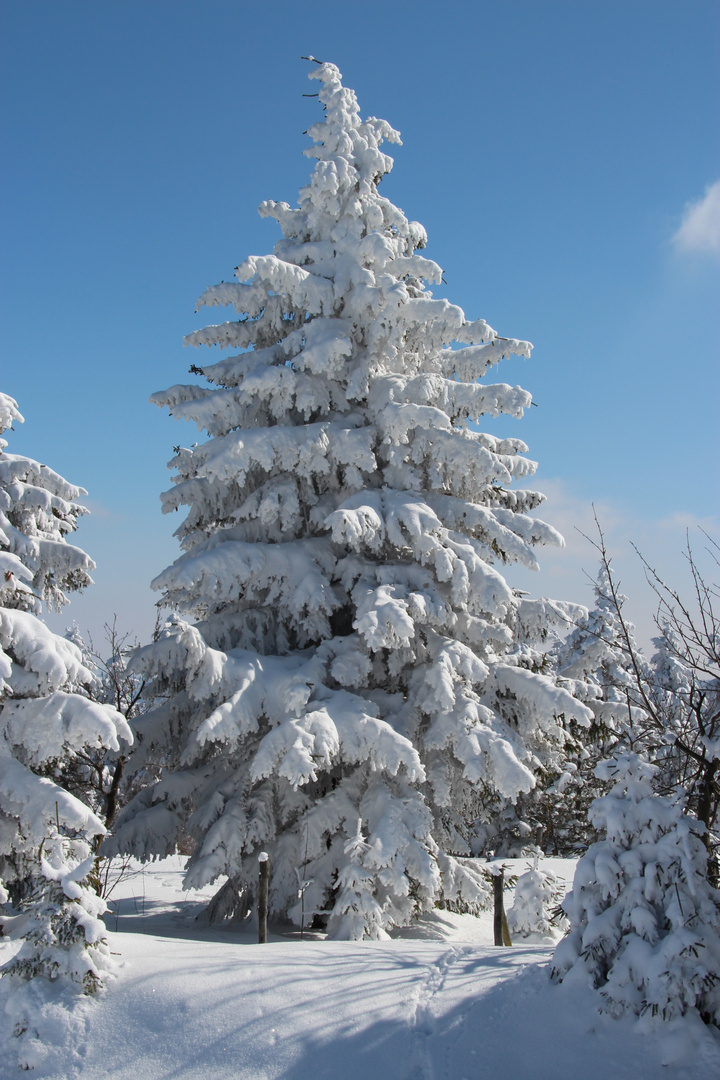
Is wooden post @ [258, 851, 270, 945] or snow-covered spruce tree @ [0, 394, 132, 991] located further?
wooden post @ [258, 851, 270, 945]

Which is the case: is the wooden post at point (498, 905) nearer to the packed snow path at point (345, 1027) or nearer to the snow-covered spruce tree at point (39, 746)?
the packed snow path at point (345, 1027)

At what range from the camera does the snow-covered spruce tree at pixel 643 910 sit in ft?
16.4

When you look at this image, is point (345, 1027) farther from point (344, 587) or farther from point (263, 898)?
point (344, 587)

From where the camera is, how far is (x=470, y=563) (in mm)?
10391

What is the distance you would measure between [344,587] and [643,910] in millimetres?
6580

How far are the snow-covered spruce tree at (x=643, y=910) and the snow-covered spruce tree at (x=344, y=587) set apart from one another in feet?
10.9

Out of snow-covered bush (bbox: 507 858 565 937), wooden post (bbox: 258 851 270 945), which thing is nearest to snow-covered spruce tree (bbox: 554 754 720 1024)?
wooden post (bbox: 258 851 270 945)

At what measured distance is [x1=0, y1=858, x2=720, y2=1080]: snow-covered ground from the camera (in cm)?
506

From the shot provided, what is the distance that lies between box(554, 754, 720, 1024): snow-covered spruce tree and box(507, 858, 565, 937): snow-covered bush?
5561 millimetres

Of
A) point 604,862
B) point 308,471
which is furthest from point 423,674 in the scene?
point 604,862

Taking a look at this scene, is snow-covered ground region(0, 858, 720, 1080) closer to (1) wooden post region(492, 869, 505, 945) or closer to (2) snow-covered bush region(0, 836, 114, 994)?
(2) snow-covered bush region(0, 836, 114, 994)

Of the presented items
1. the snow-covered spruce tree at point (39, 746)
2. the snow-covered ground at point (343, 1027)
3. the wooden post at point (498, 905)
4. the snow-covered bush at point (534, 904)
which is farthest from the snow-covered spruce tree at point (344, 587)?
the snow-covered ground at point (343, 1027)

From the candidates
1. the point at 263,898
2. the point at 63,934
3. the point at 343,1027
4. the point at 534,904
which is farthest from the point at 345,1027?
the point at 534,904

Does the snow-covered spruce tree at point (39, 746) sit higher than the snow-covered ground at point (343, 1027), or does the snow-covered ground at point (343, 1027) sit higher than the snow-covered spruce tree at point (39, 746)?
the snow-covered spruce tree at point (39, 746)
